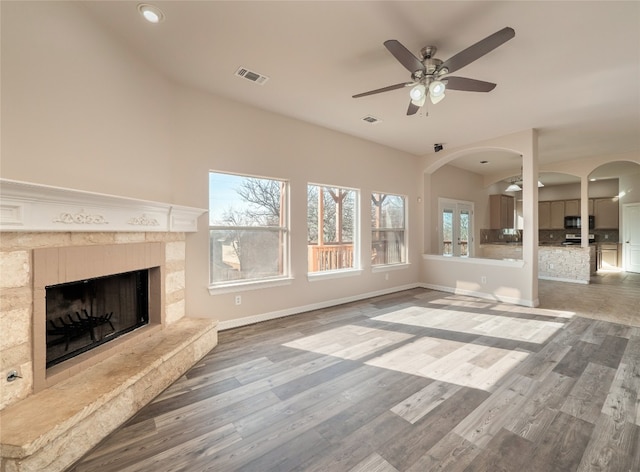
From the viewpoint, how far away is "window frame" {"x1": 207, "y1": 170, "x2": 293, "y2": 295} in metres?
3.56

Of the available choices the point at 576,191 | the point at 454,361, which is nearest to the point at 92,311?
the point at 454,361

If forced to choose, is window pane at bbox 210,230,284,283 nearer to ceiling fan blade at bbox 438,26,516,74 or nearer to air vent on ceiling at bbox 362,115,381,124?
air vent on ceiling at bbox 362,115,381,124

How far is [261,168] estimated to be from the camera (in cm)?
390

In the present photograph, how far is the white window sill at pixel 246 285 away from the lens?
11.6 ft

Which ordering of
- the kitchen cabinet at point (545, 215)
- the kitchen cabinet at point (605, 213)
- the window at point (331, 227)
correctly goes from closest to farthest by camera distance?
the window at point (331, 227) → the kitchen cabinet at point (605, 213) → the kitchen cabinet at point (545, 215)

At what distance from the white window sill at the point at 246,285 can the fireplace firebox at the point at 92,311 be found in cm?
82

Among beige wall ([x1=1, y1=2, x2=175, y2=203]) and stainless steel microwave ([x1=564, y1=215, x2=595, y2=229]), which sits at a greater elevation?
beige wall ([x1=1, y1=2, x2=175, y2=203])

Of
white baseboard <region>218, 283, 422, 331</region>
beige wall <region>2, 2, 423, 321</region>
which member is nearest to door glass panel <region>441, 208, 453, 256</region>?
white baseboard <region>218, 283, 422, 331</region>

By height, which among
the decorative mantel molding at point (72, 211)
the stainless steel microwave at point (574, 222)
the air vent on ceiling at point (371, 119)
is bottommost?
the decorative mantel molding at point (72, 211)

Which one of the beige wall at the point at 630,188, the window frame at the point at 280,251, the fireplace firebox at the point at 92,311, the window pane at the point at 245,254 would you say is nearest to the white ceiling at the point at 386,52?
the window frame at the point at 280,251

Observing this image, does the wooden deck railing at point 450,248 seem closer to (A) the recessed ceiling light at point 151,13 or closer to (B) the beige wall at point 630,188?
(B) the beige wall at point 630,188

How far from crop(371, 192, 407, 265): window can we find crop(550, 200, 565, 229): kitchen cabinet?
23.3ft

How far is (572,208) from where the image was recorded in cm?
920

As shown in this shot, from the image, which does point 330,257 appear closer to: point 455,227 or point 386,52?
point 386,52
